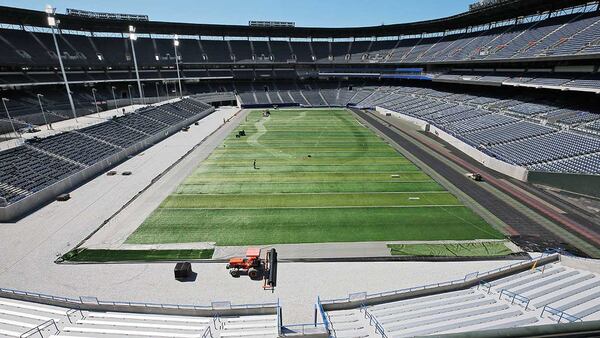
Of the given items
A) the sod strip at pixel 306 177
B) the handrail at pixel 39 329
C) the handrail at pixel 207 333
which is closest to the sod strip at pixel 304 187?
the sod strip at pixel 306 177

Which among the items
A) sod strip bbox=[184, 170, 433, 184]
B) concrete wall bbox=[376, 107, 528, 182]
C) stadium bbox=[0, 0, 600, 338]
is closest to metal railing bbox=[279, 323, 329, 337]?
stadium bbox=[0, 0, 600, 338]

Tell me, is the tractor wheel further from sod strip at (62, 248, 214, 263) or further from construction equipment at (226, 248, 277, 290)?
sod strip at (62, 248, 214, 263)

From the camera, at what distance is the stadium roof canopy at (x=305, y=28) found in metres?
47.7

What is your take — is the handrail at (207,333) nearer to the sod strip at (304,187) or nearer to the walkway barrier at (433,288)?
the walkway barrier at (433,288)

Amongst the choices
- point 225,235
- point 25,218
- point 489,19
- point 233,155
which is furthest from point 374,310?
point 489,19

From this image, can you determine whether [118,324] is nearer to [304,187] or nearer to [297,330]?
[297,330]

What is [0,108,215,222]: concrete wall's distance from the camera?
21172 millimetres

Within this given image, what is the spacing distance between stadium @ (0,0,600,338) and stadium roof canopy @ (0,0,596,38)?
0.76 m

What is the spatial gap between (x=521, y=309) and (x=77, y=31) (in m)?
82.7

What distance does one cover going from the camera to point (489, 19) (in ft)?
185

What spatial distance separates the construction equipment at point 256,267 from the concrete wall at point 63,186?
16.6m

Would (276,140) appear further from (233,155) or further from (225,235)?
(225,235)

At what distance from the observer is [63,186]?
25.4 meters

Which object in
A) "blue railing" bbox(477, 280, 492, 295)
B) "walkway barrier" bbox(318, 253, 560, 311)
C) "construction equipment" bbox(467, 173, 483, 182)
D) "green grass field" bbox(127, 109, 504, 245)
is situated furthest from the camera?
"construction equipment" bbox(467, 173, 483, 182)
